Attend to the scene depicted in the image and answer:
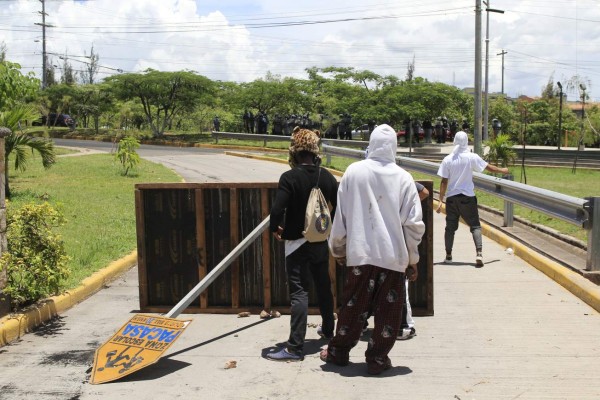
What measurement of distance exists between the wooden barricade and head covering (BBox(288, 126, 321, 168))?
1.04 meters

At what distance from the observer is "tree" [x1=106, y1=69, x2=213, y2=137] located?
45406mm

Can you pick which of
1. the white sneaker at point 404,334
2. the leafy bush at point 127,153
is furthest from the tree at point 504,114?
the white sneaker at point 404,334

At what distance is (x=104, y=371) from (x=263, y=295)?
2.03 m

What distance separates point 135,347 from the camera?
5.40 meters

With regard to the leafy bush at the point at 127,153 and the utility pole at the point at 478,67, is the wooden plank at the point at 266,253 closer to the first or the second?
the leafy bush at the point at 127,153

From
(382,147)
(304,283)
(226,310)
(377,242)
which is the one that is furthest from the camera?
(226,310)

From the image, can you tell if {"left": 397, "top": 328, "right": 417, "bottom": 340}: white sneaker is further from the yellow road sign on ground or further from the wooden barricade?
the yellow road sign on ground

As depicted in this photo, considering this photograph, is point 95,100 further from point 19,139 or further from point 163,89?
point 19,139

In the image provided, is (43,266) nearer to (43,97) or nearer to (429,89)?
(429,89)

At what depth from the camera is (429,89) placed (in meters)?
40.3

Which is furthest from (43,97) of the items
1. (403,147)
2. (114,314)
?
(114,314)

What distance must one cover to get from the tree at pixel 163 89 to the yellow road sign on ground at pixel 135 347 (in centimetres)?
4061

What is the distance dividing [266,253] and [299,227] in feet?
4.04

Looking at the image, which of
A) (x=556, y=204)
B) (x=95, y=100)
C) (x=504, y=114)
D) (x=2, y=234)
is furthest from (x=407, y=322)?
(x=95, y=100)
